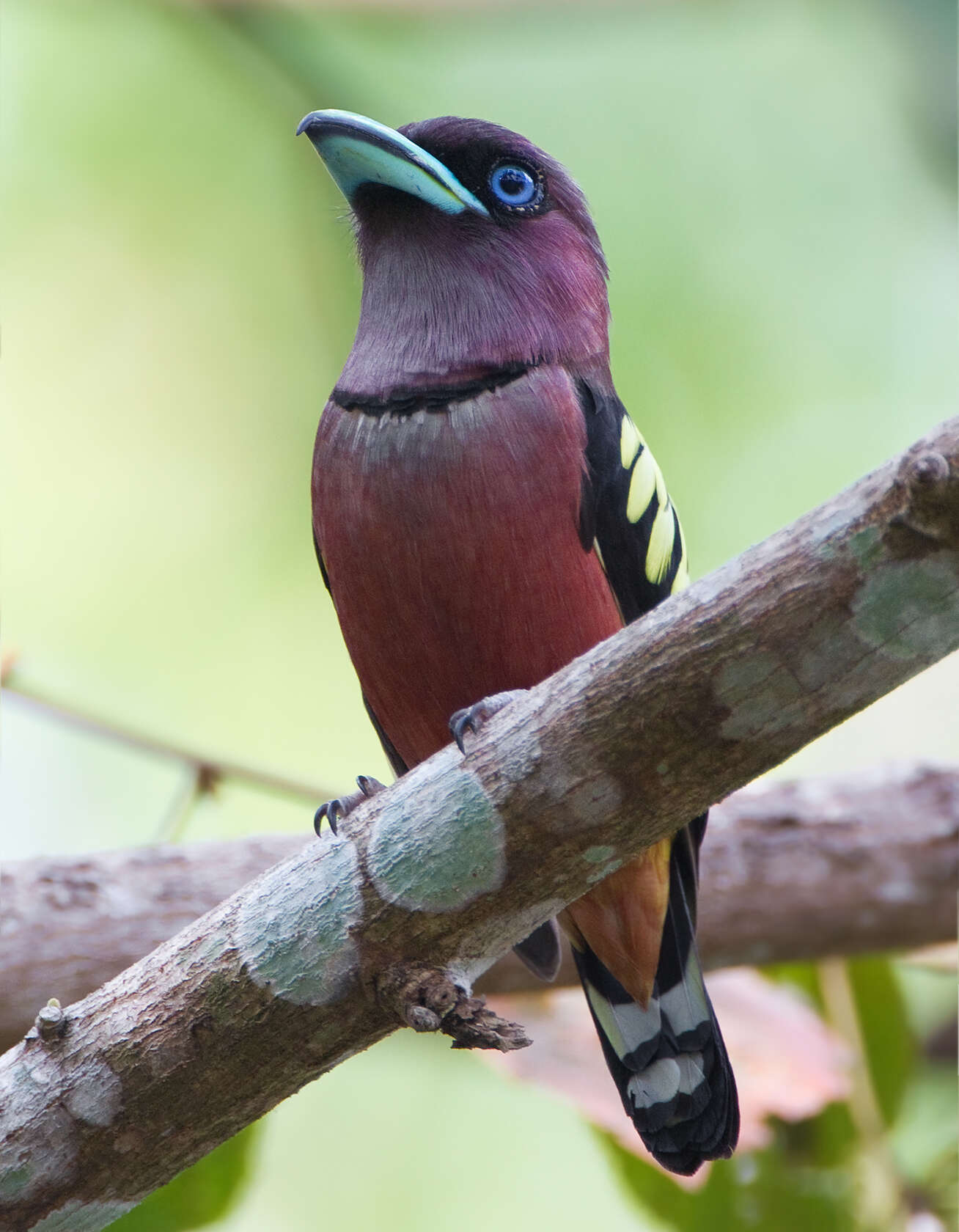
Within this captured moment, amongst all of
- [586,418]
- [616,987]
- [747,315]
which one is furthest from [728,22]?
[616,987]

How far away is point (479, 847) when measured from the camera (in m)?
2.40

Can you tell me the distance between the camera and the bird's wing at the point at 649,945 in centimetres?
338

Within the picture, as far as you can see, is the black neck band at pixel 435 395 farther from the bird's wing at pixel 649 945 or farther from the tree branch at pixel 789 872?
the tree branch at pixel 789 872

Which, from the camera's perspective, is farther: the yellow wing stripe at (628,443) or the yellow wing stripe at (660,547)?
the yellow wing stripe at (660,547)

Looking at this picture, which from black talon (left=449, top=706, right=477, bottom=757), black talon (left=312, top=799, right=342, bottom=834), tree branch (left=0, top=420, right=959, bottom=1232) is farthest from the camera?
black talon (left=312, top=799, right=342, bottom=834)

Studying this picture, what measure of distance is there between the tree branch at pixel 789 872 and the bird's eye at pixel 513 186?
2236mm

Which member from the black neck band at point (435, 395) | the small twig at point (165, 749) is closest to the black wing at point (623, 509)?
the black neck band at point (435, 395)

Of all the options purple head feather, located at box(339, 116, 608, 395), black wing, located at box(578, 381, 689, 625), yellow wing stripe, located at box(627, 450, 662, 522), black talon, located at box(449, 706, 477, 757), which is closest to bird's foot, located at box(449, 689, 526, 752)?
black talon, located at box(449, 706, 477, 757)

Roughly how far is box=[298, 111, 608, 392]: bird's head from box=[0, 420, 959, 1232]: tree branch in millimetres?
1353

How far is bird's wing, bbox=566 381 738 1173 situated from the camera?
338cm

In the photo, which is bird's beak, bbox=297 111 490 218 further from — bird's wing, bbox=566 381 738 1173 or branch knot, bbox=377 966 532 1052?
branch knot, bbox=377 966 532 1052

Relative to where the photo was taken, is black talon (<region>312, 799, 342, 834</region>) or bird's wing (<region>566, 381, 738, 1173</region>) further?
bird's wing (<region>566, 381, 738, 1173</region>)

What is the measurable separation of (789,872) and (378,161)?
2936mm

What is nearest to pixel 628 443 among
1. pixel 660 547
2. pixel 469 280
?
pixel 660 547
